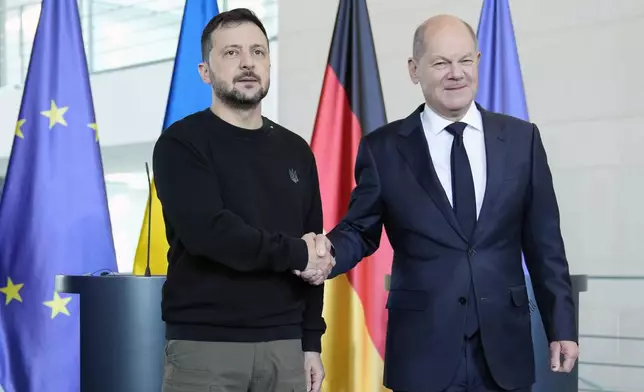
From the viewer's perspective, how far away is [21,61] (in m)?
9.41

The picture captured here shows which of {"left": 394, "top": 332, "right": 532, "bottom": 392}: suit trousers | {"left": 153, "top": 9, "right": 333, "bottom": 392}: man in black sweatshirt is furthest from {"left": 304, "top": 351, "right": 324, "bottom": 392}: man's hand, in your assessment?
{"left": 394, "top": 332, "right": 532, "bottom": 392}: suit trousers

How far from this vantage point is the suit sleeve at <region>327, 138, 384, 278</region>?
2170 millimetres

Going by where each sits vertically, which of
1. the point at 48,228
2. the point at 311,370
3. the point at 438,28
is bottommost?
the point at 311,370

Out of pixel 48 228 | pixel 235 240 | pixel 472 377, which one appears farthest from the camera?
pixel 48 228

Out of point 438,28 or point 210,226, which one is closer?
point 210,226

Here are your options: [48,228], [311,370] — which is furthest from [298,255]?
[48,228]

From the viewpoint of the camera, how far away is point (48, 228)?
11.4 feet

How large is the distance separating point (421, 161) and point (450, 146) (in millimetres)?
86

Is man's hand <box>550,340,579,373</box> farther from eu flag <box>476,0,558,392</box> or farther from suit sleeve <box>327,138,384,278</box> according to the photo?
eu flag <box>476,0,558,392</box>

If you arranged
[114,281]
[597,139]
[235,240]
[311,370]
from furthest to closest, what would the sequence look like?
[597,139], [114,281], [311,370], [235,240]

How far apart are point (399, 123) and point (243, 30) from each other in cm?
46

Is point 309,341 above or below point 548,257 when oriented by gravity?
below

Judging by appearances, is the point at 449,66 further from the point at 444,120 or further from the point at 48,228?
the point at 48,228

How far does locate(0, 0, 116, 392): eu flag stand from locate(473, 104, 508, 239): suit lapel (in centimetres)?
190
